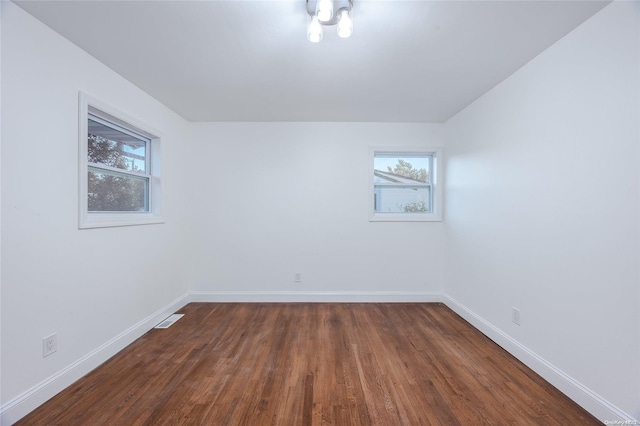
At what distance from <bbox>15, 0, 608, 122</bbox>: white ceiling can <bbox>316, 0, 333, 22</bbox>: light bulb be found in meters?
0.18

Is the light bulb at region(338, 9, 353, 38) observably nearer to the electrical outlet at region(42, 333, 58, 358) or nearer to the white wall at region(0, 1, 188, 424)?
the white wall at region(0, 1, 188, 424)

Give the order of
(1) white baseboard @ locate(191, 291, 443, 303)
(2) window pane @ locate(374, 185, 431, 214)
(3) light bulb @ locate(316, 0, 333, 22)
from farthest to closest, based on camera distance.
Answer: (2) window pane @ locate(374, 185, 431, 214) < (1) white baseboard @ locate(191, 291, 443, 303) < (3) light bulb @ locate(316, 0, 333, 22)

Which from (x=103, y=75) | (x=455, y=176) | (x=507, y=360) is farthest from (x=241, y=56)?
(x=507, y=360)

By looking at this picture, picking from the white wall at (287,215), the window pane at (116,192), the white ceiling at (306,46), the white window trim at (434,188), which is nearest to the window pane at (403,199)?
the white window trim at (434,188)

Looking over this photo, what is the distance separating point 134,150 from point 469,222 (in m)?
3.70

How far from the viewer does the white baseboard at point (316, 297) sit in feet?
11.8

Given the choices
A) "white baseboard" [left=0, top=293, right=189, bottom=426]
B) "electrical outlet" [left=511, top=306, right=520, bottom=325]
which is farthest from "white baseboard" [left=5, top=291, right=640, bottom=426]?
"electrical outlet" [left=511, top=306, right=520, bottom=325]

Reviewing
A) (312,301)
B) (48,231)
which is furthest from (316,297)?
(48,231)

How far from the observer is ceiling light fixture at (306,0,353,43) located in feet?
4.74

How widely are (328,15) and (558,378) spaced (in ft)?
9.10

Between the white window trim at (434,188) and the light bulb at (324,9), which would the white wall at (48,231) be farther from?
the white window trim at (434,188)

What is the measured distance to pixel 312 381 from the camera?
1.92 m

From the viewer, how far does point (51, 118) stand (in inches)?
69.5

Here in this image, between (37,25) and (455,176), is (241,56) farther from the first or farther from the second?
(455,176)
